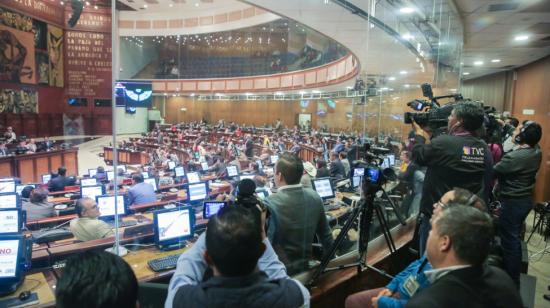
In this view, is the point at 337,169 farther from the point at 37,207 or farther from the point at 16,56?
the point at 16,56

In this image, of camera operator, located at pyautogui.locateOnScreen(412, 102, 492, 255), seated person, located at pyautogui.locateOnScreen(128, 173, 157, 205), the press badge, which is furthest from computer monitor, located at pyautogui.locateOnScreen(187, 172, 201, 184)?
the press badge

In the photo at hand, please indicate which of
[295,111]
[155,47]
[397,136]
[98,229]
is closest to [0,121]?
[155,47]

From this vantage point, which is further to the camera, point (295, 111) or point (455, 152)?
point (295, 111)

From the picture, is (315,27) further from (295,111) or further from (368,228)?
(295,111)

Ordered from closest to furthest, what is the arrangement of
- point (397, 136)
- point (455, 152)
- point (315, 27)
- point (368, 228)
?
point (455, 152) → point (368, 228) → point (397, 136) → point (315, 27)

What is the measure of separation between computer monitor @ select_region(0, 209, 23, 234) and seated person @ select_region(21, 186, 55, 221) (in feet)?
3.95

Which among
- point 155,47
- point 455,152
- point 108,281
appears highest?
point 155,47

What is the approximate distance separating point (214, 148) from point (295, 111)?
336 inches

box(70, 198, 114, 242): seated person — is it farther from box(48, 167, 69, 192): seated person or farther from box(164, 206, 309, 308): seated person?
box(48, 167, 69, 192): seated person

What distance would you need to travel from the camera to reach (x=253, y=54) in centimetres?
2227

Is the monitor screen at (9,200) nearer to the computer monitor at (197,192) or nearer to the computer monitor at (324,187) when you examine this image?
the computer monitor at (197,192)

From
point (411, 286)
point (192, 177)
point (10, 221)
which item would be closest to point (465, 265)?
point (411, 286)

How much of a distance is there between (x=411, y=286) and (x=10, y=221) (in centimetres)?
407

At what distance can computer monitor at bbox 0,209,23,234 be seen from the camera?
383 cm
